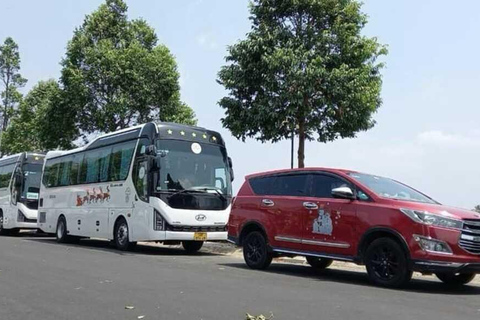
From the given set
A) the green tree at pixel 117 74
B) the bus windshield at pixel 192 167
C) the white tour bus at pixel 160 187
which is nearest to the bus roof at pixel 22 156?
the green tree at pixel 117 74

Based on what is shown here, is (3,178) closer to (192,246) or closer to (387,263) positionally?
(192,246)

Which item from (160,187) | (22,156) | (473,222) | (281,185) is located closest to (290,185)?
(281,185)

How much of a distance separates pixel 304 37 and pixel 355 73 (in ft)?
6.35

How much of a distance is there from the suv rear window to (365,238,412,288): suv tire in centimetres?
192

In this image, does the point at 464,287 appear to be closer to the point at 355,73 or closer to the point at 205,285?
A: the point at 205,285

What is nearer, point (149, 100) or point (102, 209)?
point (102, 209)

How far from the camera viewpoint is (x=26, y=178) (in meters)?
23.5

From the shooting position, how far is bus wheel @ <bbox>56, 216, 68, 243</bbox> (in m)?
20.0

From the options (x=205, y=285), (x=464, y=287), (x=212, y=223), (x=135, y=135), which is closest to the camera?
(x=205, y=285)

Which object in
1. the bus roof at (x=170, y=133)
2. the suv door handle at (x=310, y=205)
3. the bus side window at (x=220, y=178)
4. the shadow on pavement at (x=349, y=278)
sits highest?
the bus roof at (x=170, y=133)

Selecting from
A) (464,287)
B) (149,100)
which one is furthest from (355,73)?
(149,100)

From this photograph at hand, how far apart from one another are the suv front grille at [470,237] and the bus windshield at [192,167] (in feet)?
25.9

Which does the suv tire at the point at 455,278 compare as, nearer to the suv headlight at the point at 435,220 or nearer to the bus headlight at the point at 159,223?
the suv headlight at the point at 435,220

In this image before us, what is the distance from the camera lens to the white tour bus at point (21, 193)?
911 inches
